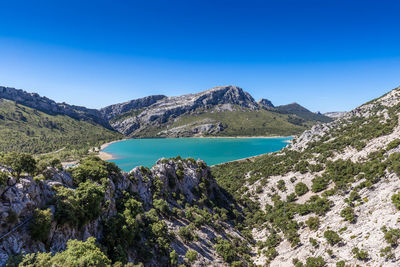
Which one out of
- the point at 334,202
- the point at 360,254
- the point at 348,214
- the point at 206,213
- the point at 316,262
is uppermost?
the point at 348,214

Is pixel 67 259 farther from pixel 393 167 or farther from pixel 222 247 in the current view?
pixel 393 167

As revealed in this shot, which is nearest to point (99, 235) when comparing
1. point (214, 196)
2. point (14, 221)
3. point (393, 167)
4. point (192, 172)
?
point (14, 221)

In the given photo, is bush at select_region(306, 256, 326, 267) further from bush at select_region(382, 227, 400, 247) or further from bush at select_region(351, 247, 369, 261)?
bush at select_region(382, 227, 400, 247)

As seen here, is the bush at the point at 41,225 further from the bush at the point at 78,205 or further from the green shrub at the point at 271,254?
the green shrub at the point at 271,254

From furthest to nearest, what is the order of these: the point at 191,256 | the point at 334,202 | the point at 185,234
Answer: the point at 334,202, the point at 185,234, the point at 191,256

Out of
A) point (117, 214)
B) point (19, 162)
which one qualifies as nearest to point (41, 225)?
point (19, 162)

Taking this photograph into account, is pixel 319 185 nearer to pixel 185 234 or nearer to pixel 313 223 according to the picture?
pixel 313 223

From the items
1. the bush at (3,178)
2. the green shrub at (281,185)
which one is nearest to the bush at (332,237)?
the green shrub at (281,185)

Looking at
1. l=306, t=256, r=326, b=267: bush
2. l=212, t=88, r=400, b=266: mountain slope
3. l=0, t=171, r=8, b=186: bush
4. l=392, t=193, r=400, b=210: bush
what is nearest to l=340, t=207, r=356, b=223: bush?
l=212, t=88, r=400, b=266: mountain slope
